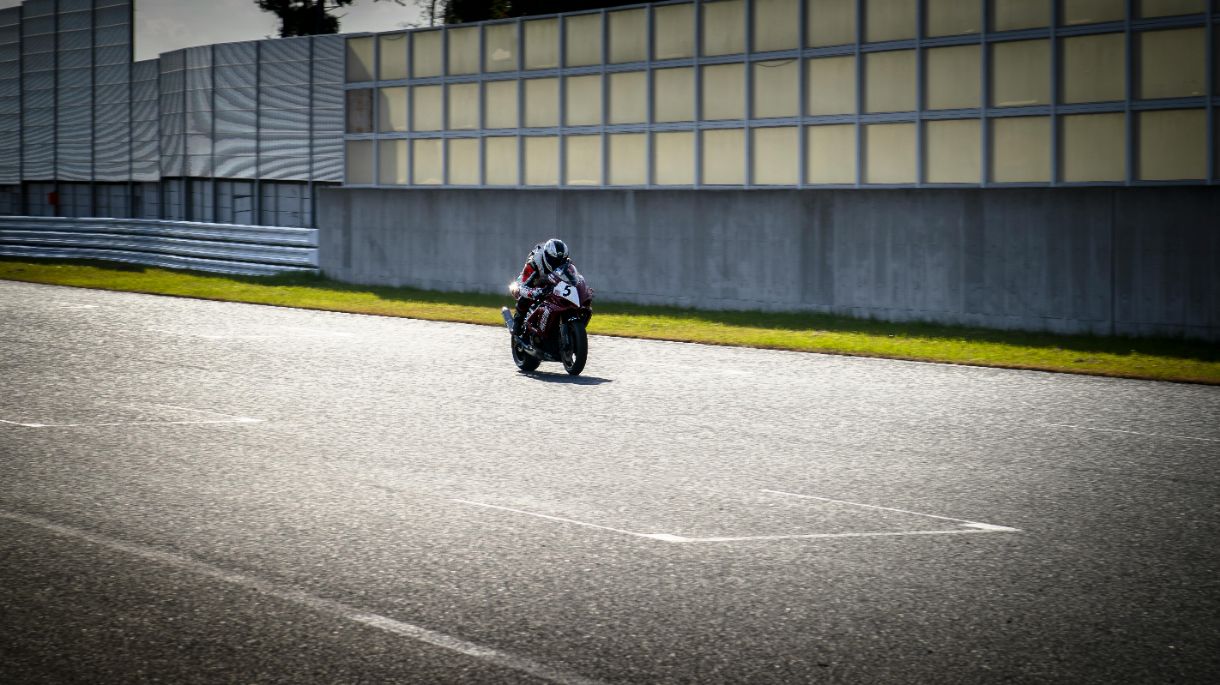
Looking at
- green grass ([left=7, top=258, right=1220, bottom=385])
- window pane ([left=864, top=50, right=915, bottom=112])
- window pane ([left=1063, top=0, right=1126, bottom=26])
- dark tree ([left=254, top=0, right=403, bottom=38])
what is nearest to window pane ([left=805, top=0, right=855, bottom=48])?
window pane ([left=864, top=50, right=915, bottom=112])

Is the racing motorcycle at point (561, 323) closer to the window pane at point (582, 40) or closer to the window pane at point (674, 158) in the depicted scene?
the window pane at point (674, 158)

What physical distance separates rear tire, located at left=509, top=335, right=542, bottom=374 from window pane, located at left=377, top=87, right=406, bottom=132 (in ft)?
54.4

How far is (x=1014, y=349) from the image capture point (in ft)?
64.3

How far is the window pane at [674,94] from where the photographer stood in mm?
26453

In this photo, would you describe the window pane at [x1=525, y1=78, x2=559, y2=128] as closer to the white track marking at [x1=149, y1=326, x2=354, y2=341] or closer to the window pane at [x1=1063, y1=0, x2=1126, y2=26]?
the white track marking at [x1=149, y1=326, x2=354, y2=341]

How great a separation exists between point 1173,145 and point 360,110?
18752mm

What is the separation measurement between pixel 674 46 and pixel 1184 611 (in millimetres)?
21684

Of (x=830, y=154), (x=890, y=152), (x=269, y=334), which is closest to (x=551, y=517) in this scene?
(x=269, y=334)

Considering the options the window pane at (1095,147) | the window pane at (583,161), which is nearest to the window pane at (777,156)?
the window pane at (583,161)

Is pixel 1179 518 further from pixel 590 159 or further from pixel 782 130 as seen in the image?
pixel 590 159

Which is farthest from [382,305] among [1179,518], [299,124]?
[1179,518]

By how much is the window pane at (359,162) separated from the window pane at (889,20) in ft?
43.4

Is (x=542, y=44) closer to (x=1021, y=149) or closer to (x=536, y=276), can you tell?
(x=1021, y=149)

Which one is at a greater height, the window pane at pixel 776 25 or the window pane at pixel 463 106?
the window pane at pixel 776 25
